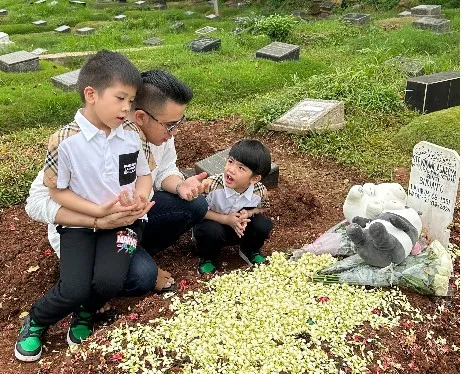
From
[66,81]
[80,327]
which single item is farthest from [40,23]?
[80,327]

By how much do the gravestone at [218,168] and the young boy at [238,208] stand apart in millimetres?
889

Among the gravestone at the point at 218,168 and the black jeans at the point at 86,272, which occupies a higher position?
the black jeans at the point at 86,272

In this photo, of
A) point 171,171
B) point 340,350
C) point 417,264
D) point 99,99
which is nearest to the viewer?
point 340,350

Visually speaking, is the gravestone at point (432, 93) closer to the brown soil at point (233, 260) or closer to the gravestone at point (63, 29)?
the brown soil at point (233, 260)

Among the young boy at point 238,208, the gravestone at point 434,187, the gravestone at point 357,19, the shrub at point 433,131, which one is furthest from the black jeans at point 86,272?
the gravestone at point 357,19

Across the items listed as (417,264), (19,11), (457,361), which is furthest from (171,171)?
(19,11)

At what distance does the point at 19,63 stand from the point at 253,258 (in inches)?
251

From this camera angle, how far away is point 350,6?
16.3 metres

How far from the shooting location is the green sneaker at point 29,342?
9.97 ft

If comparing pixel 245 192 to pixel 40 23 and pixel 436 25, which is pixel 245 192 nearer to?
pixel 436 25

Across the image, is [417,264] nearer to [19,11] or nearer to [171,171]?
[171,171]

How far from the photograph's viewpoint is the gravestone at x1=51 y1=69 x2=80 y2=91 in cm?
765

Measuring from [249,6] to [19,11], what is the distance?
766 cm

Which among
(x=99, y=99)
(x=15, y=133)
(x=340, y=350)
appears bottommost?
(x=15, y=133)
